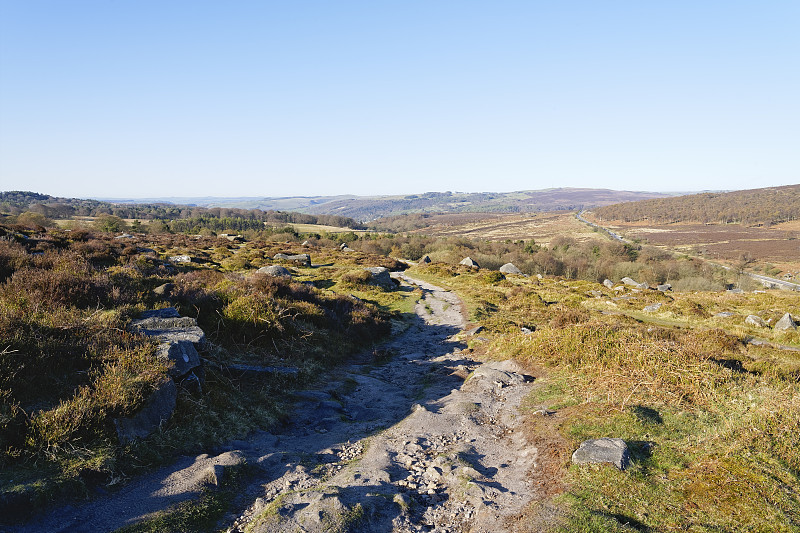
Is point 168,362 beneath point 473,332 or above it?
above

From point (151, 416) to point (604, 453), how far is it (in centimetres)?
712

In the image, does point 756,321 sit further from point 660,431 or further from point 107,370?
point 107,370

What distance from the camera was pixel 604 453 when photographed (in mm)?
5988

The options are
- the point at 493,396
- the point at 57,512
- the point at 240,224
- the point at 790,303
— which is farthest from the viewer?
the point at 240,224

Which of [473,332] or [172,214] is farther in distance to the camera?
[172,214]

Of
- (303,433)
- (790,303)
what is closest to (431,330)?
(303,433)

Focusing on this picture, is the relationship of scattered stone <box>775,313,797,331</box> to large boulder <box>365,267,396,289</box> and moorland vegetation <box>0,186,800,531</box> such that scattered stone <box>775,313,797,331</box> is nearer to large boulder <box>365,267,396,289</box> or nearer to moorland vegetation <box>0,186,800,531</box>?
moorland vegetation <box>0,186,800,531</box>

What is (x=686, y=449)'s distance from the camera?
241 inches

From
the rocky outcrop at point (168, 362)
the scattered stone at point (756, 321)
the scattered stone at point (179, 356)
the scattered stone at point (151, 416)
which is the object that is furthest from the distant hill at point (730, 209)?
the scattered stone at point (151, 416)

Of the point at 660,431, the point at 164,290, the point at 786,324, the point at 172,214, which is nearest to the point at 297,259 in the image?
the point at 164,290

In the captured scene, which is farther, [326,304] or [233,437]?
[326,304]

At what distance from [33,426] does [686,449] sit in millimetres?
9430

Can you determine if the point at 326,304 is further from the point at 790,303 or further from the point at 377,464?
the point at 790,303

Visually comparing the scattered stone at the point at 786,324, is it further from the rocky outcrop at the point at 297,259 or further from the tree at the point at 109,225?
the tree at the point at 109,225
